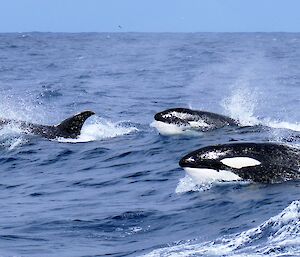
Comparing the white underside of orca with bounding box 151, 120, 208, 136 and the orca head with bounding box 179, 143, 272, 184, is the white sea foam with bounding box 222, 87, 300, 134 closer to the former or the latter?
the white underside of orca with bounding box 151, 120, 208, 136

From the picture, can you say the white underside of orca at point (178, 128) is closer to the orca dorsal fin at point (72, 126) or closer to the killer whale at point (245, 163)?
A: the orca dorsal fin at point (72, 126)

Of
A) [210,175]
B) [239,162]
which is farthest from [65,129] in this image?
[239,162]

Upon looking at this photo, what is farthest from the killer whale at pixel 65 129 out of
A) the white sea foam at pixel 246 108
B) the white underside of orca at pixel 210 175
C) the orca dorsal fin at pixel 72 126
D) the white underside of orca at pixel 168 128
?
the white underside of orca at pixel 210 175

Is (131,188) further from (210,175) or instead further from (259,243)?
(259,243)

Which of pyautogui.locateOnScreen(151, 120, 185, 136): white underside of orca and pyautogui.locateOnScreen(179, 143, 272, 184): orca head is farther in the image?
pyautogui.locateOnScreen(151, 120, 185, 136): white underside of orca

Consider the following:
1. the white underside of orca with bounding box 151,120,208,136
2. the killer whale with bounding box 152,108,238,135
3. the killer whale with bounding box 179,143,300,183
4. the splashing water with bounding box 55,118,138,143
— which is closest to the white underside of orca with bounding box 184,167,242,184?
the killer whale with bounding box 179,143,300,183

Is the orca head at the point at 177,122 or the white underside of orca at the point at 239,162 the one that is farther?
the orca head at the point at 177,122

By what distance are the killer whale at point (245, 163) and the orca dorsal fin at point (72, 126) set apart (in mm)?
7143

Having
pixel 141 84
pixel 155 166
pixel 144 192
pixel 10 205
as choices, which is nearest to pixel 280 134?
pixel 155 166

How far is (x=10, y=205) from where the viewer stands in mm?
11633

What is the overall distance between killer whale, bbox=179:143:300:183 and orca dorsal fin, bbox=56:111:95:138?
23.4ft

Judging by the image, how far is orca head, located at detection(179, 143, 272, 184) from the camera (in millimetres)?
10953

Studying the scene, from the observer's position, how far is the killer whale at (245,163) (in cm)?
Answer: 1091

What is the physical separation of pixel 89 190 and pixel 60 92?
18.9m
